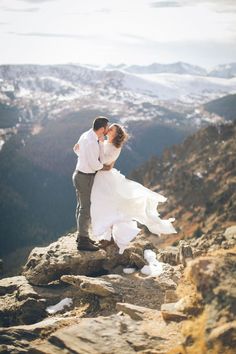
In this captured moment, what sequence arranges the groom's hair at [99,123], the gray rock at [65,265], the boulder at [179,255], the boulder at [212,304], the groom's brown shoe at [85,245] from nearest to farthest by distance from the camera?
the boulder at [212,304], the groom's hair at [99,123], the gray rock at [65,265], the groom's brown shoe at [85,245], the boulder at [179,255]

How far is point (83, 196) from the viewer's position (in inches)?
621

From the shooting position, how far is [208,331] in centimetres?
842

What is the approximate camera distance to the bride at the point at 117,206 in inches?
608

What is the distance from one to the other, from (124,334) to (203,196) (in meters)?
140

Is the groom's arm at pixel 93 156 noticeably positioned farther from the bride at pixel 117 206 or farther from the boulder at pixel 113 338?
the boulder at pixel 113 338

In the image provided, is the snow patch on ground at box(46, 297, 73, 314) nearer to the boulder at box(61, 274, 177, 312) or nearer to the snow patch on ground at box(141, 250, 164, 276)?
the boulder at box(61, 274, 177, 312)

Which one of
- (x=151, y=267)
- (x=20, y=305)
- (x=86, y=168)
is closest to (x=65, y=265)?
(x=20, y=305)

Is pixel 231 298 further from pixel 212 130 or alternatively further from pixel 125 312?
pixel 212 130

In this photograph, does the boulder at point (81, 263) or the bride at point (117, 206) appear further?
the boulder at point (81, 263)

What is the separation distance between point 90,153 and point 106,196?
6.07ft

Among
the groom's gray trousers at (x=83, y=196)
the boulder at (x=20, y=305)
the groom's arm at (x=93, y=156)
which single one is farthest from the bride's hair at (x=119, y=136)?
the boulder at (x=20, y=305)

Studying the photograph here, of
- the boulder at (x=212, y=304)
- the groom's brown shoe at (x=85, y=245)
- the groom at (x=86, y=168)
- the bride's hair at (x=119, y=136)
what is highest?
the bride's hair at (x=119, y=136)

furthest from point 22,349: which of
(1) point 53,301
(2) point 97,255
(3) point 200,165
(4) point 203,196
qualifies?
(3) point 200,165

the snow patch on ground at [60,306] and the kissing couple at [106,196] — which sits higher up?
the kissing couple at [106,196]
